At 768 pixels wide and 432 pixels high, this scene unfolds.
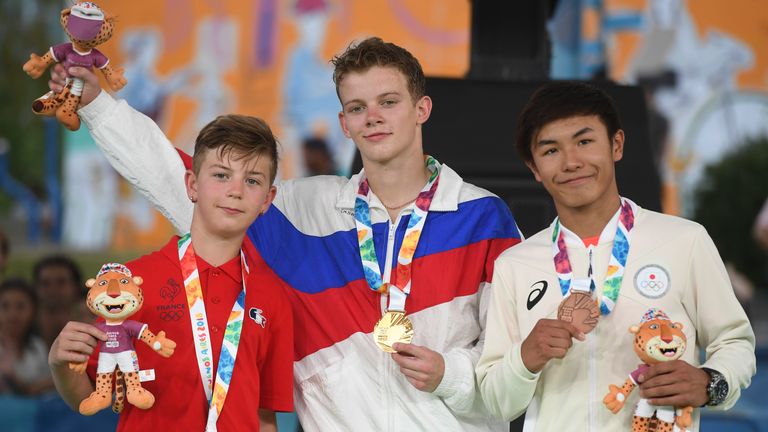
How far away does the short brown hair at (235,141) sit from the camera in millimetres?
2463

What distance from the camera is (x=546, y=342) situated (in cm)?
222

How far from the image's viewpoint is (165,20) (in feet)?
34.9

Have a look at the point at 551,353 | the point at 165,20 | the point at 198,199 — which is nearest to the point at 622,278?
the point at 551,353

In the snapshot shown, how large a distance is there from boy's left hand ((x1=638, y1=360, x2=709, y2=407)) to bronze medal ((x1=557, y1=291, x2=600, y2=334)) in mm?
180

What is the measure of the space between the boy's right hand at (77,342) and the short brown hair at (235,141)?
0.54 m

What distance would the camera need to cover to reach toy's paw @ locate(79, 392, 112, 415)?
2.18m

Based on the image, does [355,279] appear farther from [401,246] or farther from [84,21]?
[84,21]

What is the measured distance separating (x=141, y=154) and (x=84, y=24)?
459 mm

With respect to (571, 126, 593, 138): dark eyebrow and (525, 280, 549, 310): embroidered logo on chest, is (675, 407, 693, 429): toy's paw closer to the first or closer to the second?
(525, 280, 549, 310): embroidered logo on chest

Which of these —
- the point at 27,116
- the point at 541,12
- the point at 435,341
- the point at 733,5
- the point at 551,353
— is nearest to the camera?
the point at 551,353

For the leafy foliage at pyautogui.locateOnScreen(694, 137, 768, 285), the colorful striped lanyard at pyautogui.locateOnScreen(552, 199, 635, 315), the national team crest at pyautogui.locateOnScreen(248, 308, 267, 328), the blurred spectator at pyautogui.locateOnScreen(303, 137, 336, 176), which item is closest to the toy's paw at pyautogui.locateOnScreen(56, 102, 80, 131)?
the national team crest at pyautogui.locateOnScreen(248, 308, 267, 328)

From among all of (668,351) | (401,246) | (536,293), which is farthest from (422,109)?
(668,351)

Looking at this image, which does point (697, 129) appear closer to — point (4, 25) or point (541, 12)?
point (541, 12)

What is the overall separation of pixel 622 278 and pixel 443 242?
54 centimetres
